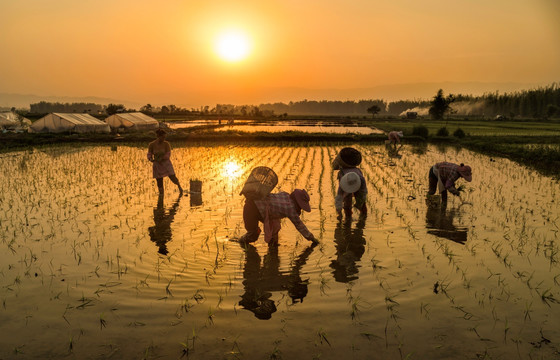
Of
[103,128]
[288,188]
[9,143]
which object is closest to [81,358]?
[288,188]

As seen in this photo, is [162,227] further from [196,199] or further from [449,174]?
[449,174]

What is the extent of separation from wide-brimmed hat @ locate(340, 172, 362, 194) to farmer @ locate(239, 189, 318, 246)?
1.47 metres

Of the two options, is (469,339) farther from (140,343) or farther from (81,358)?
(81,358)

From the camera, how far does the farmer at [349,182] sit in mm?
6967

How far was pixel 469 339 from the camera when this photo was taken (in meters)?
3.64

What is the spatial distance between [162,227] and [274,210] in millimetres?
2626

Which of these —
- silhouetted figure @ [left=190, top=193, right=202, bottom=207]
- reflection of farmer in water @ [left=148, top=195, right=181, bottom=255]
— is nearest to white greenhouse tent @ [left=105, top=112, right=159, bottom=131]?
silhouetted figure @ [left=190, top=193, right=202, bottom=207]

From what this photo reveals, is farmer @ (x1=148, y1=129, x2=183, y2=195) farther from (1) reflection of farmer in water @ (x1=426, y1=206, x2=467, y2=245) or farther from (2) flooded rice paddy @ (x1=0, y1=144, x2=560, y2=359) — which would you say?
(1) reflection of farmer in water @ (x1=426, y1=206, x2=467, y2=245)

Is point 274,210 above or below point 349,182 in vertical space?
below

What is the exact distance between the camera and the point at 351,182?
6953mm

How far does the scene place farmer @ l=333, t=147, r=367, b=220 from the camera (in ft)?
22.9

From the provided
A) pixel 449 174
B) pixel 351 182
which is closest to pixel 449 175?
pixel 449 174

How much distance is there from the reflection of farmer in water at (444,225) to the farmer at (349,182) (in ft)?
4.24

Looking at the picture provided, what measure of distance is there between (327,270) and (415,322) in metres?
1.49
